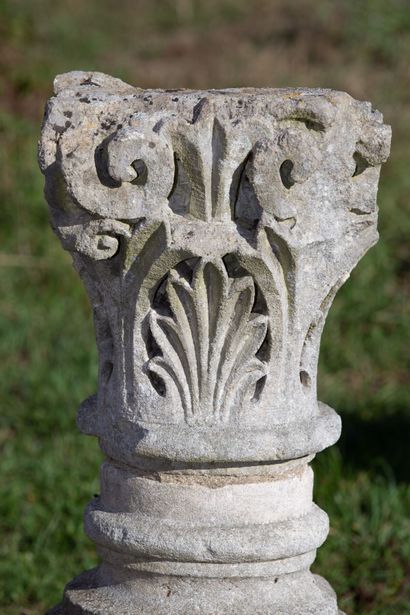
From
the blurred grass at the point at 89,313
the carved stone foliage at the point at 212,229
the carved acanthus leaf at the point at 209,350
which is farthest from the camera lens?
the blurred grass at the point at 89,313

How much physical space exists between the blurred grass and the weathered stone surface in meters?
1.86

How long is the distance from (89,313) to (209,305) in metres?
4.70

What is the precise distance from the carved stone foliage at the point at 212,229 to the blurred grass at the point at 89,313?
2078mm

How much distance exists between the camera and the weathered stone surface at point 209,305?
8.34 feet

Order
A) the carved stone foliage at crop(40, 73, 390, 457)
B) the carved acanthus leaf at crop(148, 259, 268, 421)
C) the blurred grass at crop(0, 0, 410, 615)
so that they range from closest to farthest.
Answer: the carved stone foliage at crop(40, 73, 390, 457) < the carved acanthus leaf at crop(148, 259, 268, 421) < the blurred grass at crop(0, 0, 410, 615)

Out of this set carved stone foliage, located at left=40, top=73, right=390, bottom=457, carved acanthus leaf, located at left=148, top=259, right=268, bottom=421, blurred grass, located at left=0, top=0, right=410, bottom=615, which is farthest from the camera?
blurred grass, located at left=0, top=0, right=410, bottom=615

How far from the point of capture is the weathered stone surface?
100 inches

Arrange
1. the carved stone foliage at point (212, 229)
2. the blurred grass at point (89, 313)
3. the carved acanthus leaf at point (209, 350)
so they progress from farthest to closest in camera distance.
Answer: the blurred grass at point (89, 313) → the carved acanthus leaf at point (209, 350) → the carved stone foliage at point (212, 229)

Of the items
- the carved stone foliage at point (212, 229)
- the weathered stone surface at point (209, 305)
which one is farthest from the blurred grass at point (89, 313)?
the carved stone foliage at point (212, 229)

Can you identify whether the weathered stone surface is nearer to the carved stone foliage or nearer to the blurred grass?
the carved stone foliage

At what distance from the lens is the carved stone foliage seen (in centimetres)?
253

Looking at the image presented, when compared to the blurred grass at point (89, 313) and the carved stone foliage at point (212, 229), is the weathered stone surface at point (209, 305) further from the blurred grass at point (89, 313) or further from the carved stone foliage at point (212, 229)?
the blurred grass at point (89, 313)

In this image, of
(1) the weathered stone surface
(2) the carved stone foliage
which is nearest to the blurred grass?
(1) the weathered stone surface

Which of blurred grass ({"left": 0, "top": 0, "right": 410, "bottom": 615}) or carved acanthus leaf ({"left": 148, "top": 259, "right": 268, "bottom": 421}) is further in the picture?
blurred grass ({"left": 0, "top": 0, "right": 410, "bottom": 615})
